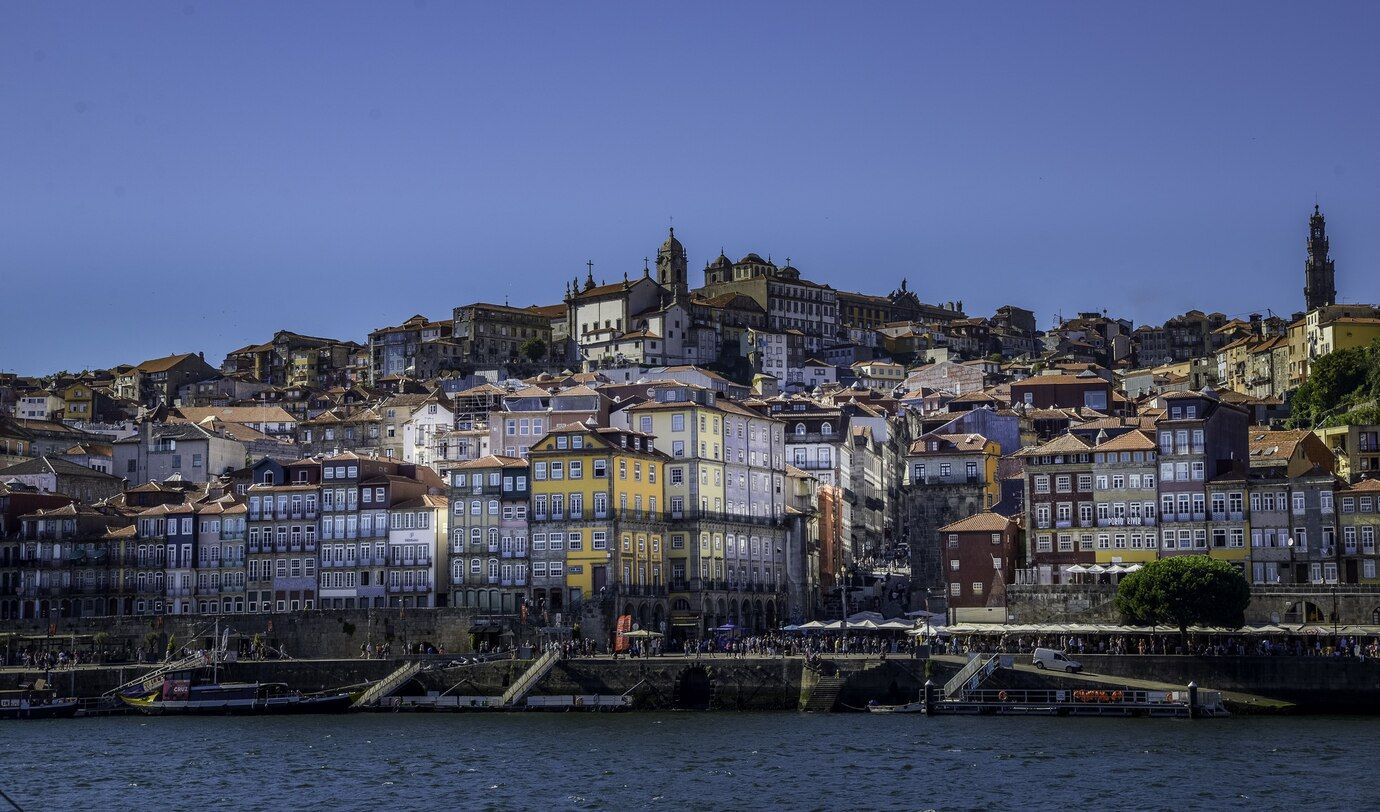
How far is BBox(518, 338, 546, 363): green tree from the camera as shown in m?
173

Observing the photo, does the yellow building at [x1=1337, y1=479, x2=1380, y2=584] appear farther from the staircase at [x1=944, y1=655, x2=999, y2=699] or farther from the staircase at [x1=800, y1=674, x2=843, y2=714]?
the staircase at [x1=800, y1=674, x2=843, y2=714]

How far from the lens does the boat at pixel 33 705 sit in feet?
266

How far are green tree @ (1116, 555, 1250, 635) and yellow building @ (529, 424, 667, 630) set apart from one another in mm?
23478

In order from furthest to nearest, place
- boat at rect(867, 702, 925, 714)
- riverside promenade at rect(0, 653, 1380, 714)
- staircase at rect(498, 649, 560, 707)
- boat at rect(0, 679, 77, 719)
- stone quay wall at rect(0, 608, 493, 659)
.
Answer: stone quay wall at rect(0, 608, 493, 659) → boat at rect(0, 679, 77, 719) → staircase at rect(498, 649, 560, 707) → boat at rect(867, 702, 925, 714) → riverside promenade at rect(0, 653, 1380, 714)

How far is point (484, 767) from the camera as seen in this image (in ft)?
200

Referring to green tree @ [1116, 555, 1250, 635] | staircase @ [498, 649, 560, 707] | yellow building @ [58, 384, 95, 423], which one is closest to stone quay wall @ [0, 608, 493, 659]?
staircase @ [498, 649, 560, 707]

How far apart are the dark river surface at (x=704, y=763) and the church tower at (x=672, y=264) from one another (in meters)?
121

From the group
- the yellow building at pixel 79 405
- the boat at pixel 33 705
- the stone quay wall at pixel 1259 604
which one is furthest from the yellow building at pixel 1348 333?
the yellow building at pixel 79 405

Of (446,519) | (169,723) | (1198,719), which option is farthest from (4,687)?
(1198,719)

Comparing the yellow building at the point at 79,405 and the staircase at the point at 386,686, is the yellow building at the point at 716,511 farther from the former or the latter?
the yellow building at the point at 79,405

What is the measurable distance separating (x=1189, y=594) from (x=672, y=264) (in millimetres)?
123877

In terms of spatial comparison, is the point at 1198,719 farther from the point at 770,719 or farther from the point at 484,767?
the point at 484,767

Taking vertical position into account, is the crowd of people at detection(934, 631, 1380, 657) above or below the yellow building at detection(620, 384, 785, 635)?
below

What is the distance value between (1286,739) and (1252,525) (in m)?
23.3
